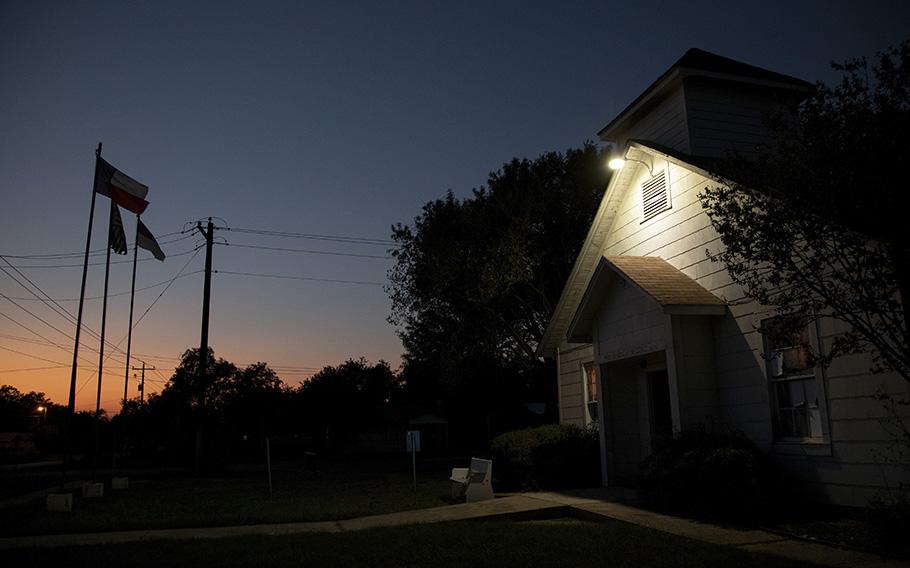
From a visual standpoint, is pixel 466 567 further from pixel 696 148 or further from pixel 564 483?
pixel 696 148

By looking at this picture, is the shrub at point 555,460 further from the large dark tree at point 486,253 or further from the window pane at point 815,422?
the large dark tree at point 486,253

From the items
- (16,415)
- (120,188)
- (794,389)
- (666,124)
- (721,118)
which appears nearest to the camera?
(794,389)

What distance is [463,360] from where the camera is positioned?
26406 mm

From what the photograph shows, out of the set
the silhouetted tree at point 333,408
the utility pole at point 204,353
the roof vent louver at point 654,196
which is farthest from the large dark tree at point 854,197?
the silhouetted tree at point 333,408

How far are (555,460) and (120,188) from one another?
48.0 feet

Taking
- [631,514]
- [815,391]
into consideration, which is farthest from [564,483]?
[815,391]

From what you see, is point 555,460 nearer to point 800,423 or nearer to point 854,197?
point 800,423

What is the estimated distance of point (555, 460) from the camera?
14297 millimetres

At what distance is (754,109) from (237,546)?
1317 cm

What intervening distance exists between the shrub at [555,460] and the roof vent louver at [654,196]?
4.80 m

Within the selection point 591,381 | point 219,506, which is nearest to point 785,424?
point 591,381

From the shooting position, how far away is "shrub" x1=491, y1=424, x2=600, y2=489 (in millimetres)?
14352

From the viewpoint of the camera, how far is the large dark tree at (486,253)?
24609mm

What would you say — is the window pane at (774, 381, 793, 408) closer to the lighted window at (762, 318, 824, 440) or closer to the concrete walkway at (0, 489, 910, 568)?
the lighted window at (762, 318, 824, 440)
